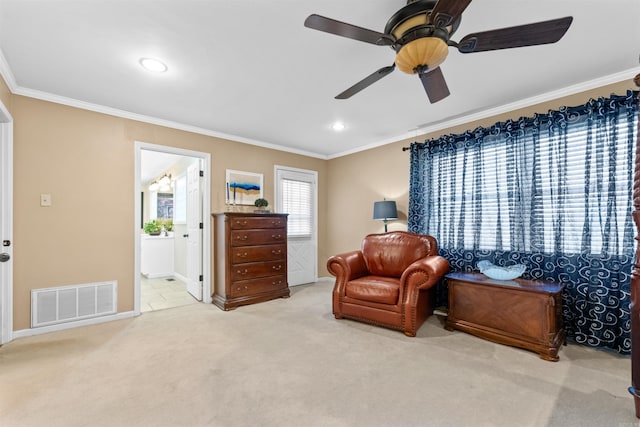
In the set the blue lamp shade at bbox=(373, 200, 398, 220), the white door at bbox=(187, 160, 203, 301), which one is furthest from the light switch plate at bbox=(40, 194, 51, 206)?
the blue lamp shade at bbox=(373, 200, 398, 220)

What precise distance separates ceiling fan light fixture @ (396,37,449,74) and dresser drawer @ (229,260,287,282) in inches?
122

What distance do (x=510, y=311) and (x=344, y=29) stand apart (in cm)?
264

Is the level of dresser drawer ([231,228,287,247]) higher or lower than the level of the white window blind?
lower

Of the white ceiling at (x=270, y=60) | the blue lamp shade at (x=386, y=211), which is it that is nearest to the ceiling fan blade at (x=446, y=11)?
the white ceiling at (x=270, y=60)

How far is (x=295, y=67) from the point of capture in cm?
242

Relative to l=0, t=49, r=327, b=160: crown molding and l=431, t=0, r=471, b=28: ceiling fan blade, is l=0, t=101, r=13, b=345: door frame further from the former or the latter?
l=431, t=0, r=471, b=28: ceiling fan blade

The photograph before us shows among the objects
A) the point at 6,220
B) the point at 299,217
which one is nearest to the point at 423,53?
the point at 6,220

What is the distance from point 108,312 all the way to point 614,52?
17.7 feet

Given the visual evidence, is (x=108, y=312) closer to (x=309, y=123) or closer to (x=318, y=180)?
(x=309, y=123)

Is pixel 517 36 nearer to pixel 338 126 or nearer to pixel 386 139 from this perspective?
pixel 338 126

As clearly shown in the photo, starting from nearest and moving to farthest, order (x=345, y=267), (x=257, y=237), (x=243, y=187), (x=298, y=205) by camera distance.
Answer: (x=345, y=267) → (x=257, y=237) → (x=243, y=187) → (x=298, y=205)

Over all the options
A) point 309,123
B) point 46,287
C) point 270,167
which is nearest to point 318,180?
point 270,167

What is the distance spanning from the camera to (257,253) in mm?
3984

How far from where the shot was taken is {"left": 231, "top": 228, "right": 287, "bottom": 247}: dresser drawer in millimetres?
3793
